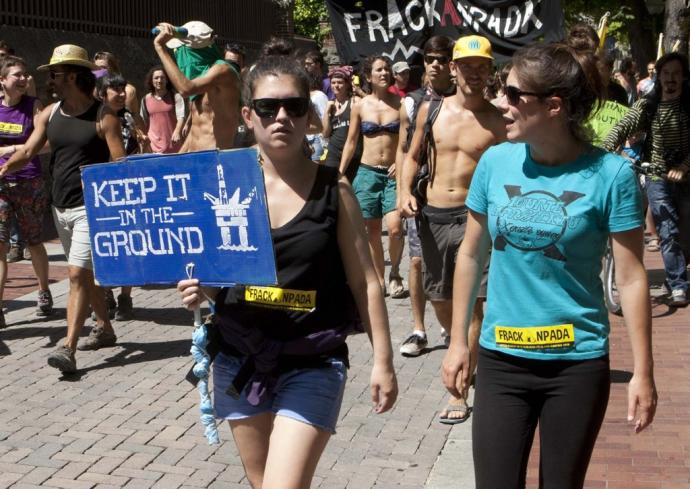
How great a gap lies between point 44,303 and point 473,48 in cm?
447

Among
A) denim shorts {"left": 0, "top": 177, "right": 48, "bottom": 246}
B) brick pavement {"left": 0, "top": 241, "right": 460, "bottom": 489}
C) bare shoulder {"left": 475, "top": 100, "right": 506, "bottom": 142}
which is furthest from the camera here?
denim shorts {"left": 0, "top": 177, "right": 48, "bottom": 246}

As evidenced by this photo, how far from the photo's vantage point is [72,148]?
8164mm

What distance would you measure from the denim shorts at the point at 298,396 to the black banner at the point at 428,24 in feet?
21.7

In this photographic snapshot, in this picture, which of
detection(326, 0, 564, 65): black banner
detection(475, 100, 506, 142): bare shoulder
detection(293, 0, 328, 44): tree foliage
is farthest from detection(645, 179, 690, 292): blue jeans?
detection(293, 0, 328, 44): tree foliage

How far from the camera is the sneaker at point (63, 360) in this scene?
7.58 meters

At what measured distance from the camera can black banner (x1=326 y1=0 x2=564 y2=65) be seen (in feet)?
33.7

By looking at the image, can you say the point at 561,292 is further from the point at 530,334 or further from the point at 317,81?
the point at 317,81

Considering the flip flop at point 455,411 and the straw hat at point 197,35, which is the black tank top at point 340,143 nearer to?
the straw hat at point 197,35

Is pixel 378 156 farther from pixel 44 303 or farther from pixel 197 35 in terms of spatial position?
pixel 44 303

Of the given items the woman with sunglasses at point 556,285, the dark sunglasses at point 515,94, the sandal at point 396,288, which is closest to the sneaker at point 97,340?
the sandal at point 396,288

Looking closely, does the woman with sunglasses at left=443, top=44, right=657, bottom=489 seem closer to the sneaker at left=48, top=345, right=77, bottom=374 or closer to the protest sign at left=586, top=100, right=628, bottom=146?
the sneaker at left=48, top=345, right=77, bottom=374

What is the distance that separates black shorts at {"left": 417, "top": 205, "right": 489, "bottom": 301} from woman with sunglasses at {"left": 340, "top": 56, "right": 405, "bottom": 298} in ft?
9.77

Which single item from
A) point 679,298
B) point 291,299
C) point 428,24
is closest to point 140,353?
point 428,24

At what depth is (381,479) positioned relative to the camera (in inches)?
223
